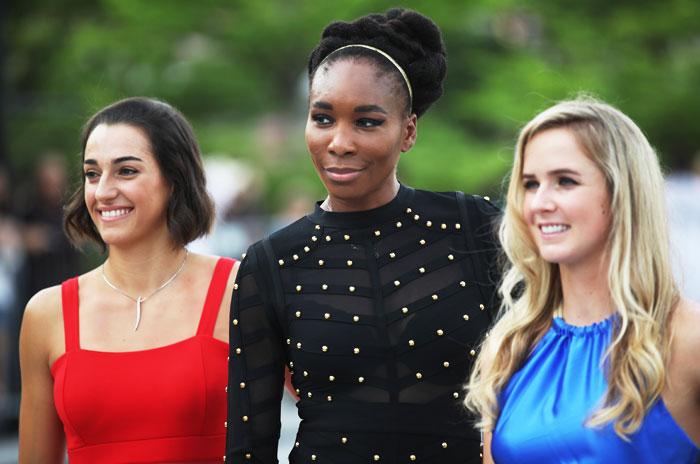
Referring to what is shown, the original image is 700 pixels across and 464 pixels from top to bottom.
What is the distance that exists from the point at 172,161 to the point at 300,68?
1839 centimetres

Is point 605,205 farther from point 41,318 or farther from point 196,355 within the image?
point 41,318

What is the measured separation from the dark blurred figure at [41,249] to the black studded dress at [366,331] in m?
6.98

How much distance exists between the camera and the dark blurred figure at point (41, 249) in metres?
10.9

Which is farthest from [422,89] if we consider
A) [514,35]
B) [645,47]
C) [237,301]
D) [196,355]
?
[514,35]

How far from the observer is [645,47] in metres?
18.9

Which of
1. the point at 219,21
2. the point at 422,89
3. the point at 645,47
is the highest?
the point at 219,21

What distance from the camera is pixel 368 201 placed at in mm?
4160

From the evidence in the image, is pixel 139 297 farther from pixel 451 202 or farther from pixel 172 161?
pixel 451 202

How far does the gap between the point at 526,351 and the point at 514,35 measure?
18094 mm

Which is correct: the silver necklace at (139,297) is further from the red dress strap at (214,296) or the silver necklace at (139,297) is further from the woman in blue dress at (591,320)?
the woman in blue dress at (591,320)

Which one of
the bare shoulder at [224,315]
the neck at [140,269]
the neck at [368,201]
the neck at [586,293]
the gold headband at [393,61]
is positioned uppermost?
the gold headband at [393,61]

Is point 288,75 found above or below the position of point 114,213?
above

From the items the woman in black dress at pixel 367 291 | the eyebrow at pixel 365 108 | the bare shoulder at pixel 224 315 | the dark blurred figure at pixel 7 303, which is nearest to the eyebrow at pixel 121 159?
the bare shoulder at pixel 224 315

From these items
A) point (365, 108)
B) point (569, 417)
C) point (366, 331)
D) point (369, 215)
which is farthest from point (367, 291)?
point (569, 417)
